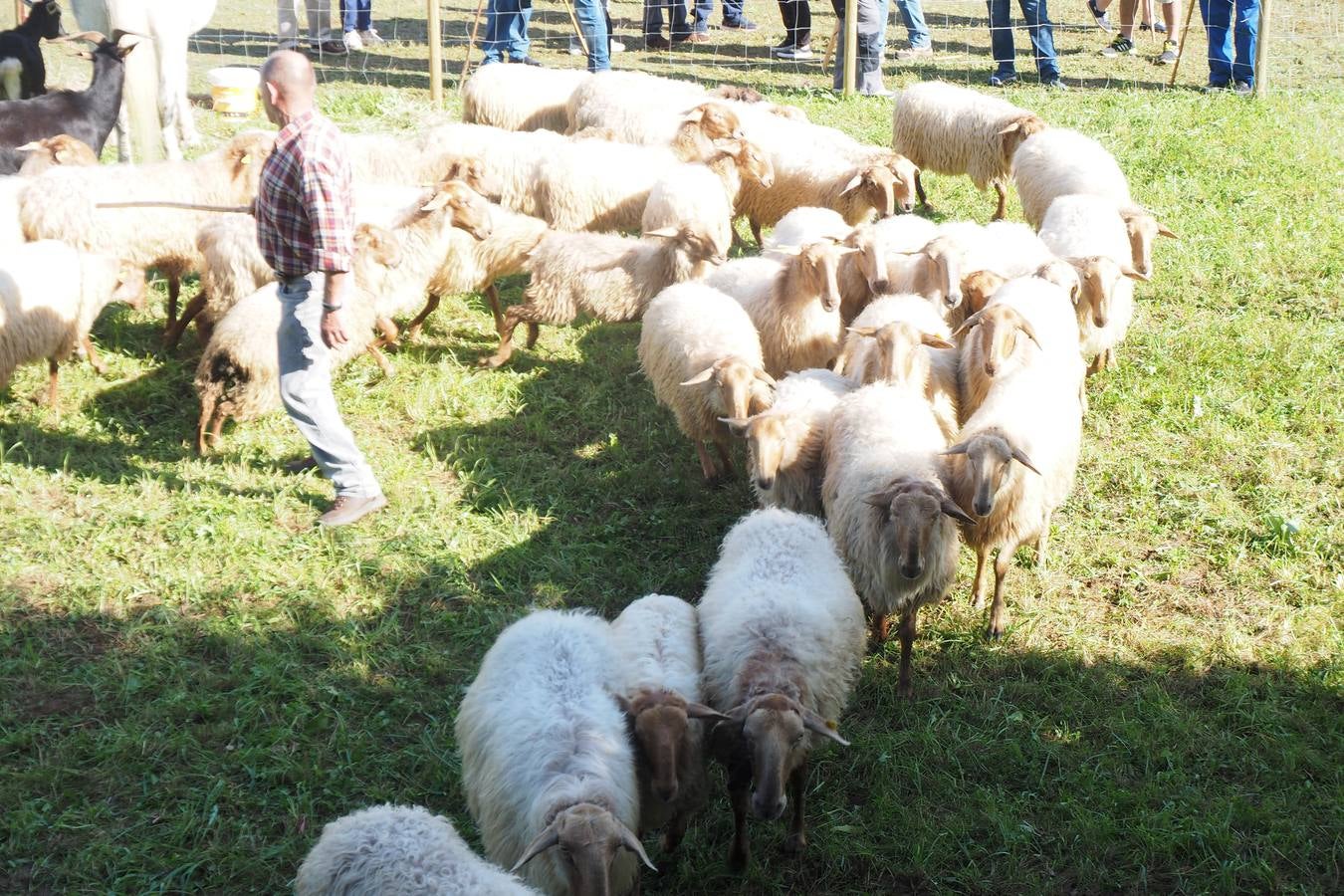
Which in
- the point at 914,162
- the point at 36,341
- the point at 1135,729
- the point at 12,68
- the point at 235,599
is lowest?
the point at 1135,729

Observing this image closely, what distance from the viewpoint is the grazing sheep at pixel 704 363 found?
5.96 metres

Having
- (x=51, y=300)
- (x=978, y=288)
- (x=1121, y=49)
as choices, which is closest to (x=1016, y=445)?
(x=978, y=288)

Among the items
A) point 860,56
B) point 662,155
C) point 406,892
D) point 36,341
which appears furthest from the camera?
point 860,56

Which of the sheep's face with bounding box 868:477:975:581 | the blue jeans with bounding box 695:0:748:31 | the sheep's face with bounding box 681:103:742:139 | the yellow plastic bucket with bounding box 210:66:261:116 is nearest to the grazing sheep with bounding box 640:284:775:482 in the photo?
the sheep's face with bounding box 868:477:975:581

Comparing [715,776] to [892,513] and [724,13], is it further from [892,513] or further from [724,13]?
[724,13]

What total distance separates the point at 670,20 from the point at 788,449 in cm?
1103

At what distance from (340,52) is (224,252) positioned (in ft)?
27.8

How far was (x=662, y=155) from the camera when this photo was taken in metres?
8.82

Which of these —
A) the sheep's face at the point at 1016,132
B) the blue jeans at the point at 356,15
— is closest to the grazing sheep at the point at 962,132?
the sheep's face at the point at 1016,132

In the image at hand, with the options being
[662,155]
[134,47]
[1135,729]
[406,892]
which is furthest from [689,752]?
[134,47]

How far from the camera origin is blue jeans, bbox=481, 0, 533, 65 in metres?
12.6

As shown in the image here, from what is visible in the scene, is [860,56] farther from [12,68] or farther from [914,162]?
[12,68]

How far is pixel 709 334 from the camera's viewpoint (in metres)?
6.46

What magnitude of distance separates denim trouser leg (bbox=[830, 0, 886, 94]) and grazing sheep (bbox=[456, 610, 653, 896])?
1002 cm
